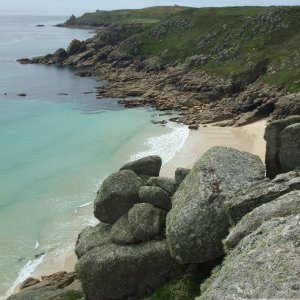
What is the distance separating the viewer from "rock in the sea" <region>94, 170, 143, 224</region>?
30688 millimetres

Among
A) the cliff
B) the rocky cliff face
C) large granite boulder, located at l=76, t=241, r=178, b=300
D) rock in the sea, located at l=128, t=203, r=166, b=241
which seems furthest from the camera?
the cliff

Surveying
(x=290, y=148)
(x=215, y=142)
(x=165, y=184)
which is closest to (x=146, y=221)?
(x=165, y=184)

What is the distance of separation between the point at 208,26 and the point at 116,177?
10812cm

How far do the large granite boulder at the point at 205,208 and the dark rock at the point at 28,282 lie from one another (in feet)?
41.4

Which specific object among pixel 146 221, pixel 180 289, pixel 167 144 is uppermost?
pixel 146 221

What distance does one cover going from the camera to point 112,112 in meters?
85.4

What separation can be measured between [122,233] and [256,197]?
10.2 meters

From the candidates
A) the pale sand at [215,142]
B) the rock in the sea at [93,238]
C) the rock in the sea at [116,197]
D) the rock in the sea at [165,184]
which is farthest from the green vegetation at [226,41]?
the rock in the sea at [93,238]

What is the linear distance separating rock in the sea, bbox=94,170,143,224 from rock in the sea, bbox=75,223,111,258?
0.76 m

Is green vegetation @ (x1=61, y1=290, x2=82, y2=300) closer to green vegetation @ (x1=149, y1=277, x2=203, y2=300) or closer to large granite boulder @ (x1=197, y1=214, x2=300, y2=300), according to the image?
green vegetation @ (x1=149, y1=277, x2=203, y2=300)

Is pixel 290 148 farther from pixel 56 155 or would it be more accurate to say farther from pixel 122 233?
pixel 56 155

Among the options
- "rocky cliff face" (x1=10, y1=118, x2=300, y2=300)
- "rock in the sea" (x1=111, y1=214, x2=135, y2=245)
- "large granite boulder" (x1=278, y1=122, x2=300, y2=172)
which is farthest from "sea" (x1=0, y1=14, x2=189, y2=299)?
"large granite boulder" (x1=278, y1=122, x2=300, y2=172)

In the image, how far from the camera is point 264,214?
60.7 ft

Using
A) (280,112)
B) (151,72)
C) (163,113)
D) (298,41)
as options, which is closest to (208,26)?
(151,72)
